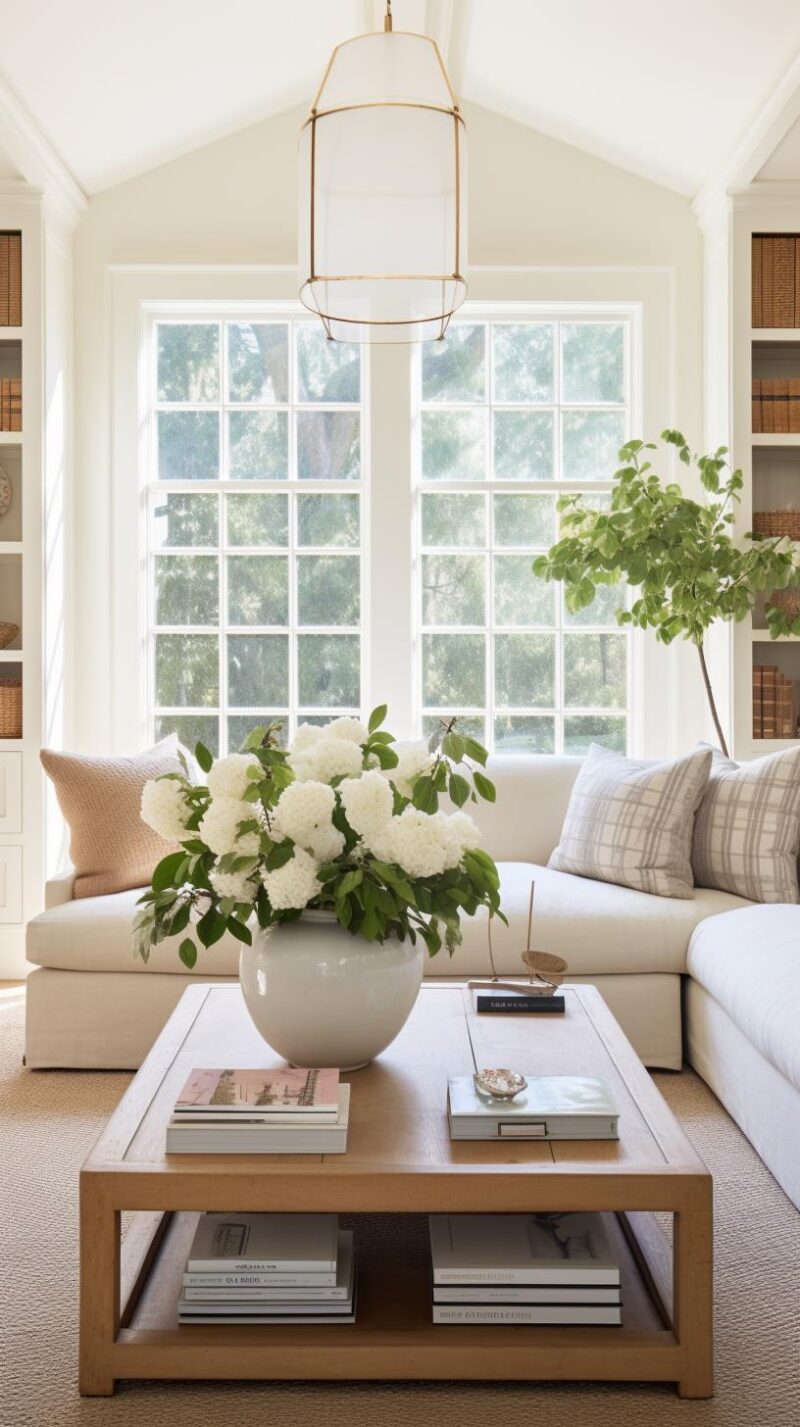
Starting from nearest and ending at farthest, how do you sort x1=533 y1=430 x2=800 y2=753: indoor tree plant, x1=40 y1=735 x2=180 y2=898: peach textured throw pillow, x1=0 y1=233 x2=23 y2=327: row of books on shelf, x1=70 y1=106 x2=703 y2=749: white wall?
x1=40 y1=735 x2=180 y2=898: peach textured throw pillow
x1=533 y1=430 x2=800 y2=753: indoor tree plant
x1=0 y1=233 x2=23 y2=327: row of books on shelf
x1=70 y1=106 x2=703 y2=749: white wall

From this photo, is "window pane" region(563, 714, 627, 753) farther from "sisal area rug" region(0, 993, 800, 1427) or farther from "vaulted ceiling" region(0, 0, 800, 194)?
"sisal area rug" region(0, 993, 800, 1427)

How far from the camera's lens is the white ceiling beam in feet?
11.9

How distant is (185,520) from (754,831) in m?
2.54

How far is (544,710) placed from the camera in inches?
188

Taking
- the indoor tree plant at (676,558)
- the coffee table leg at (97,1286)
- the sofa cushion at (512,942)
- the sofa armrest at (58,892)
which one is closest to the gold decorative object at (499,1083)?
the coffee table leg at (97,1286)

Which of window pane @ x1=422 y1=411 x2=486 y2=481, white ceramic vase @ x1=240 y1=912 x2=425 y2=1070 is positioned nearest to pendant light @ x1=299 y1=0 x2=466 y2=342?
white ceramic vase @ x1=240 y1=912 x2=425 y2=1070

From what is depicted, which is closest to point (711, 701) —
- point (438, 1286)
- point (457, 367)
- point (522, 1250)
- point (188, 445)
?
point (457, 367)

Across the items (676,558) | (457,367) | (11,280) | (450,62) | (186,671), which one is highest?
(450,62)

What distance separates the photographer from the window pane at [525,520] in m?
4.79

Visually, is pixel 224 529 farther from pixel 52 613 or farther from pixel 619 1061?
pixel 619 1061

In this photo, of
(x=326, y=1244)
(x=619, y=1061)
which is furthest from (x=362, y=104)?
(x=326, y=1244)

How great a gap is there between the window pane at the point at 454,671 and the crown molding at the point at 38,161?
6.79ft

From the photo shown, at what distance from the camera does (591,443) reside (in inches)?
188

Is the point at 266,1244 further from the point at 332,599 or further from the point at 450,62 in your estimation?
the point at 450,62
